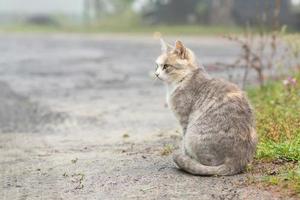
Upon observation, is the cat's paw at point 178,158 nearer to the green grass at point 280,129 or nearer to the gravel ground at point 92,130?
the gravel ground at point 92,130

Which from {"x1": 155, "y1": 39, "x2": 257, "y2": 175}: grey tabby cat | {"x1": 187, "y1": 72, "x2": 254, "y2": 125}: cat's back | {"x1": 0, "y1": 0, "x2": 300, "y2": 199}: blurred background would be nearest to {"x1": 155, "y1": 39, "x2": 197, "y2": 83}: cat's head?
{"x1": 155, "y1": 39, "x2": 257, "y2": 175}: grey tabby cat

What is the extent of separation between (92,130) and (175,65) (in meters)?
2.95

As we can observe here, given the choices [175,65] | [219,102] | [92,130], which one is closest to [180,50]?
[175,65]

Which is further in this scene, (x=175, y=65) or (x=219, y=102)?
(x=175, y=65)

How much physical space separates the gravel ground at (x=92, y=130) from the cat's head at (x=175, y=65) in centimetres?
79

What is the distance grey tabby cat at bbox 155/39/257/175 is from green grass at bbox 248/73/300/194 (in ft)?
1.16

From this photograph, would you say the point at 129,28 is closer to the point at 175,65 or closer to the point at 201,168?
the point at 175,65

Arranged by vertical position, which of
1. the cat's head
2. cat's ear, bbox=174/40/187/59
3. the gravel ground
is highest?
cat's ear, bbox=174/40/187/59

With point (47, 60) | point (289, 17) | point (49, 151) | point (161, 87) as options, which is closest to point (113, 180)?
point (49, 151)

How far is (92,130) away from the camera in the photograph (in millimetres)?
9523

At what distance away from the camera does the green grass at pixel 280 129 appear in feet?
19.4

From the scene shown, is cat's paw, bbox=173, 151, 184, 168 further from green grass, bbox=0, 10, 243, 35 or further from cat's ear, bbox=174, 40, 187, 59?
green grass, bbox=0, 10, 243, 35

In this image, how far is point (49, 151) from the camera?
26.5ft

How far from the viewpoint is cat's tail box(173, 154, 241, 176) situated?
612cm
